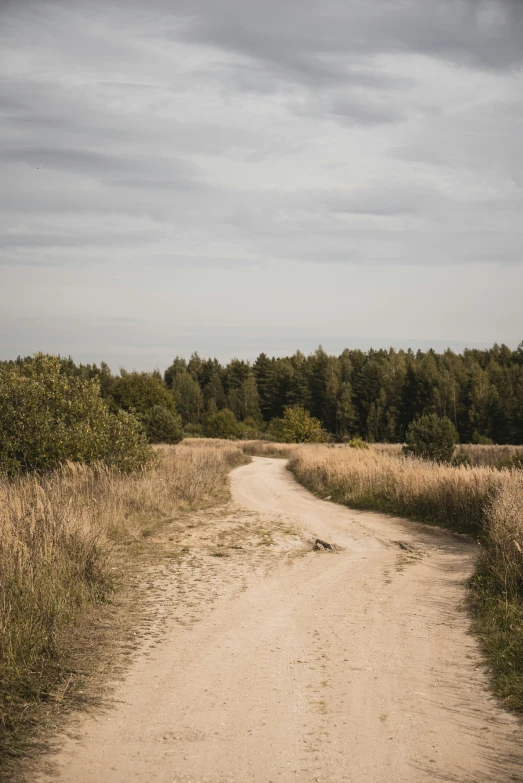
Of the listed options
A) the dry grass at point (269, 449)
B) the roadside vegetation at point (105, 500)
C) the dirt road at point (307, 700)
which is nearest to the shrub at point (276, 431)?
the dry grass at point (269, 449)

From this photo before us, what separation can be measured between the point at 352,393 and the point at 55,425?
79073 millimetres

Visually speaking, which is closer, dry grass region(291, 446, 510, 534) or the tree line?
dry grass region(291, 446, 510, 534)

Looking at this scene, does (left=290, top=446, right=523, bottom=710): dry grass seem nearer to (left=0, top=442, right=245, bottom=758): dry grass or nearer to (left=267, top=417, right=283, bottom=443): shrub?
(left=0, top=442, right=245, bottom=758): dry grass

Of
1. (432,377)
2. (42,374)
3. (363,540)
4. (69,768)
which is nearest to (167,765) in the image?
(69,768)

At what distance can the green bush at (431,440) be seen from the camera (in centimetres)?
2506

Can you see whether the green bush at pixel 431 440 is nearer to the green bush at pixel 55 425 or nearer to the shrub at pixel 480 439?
the green bush at pixel 55 425

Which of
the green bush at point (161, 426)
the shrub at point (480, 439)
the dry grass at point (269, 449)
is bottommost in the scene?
the shrub at point (480, 439)

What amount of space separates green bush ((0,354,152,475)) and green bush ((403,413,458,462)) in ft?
37.0

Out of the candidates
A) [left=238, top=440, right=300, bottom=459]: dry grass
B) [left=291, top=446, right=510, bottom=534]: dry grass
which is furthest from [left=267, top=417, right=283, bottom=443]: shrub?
[left=291, top=446, right=510, bottom=534]: dry grass

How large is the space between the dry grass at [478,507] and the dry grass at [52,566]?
3.91m

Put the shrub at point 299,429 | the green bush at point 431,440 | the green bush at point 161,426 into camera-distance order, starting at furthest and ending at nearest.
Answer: the shrub at point 299,429 < the green bush at point 161,426 < the green bush at point 431,440

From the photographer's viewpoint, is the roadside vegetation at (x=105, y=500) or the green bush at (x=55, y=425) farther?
the green bush at (x=55, y=425)

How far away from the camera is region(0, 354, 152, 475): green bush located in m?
16.0

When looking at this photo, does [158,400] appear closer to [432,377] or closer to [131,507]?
[131,507]
